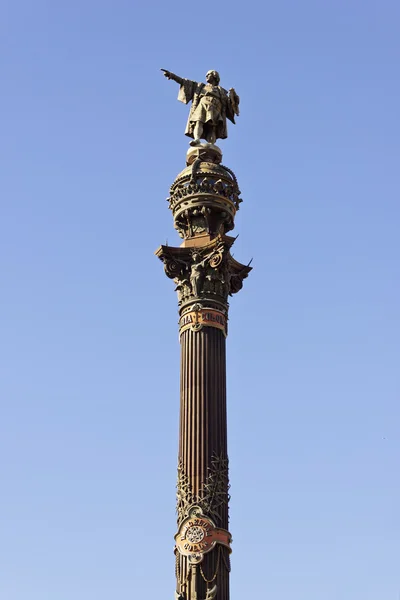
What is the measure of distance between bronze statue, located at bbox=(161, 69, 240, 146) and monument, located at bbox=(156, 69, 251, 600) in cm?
4

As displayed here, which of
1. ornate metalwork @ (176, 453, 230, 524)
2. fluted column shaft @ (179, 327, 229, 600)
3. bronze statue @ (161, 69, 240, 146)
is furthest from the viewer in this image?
bronze statue @ (161, 69, 240, 146)

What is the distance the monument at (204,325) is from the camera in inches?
1657

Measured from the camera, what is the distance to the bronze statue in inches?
1960

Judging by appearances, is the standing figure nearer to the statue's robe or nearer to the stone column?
the stone column

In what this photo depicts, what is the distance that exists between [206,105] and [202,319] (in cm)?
937

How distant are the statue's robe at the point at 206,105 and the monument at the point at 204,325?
4 centimetres

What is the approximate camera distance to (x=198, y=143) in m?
49.4

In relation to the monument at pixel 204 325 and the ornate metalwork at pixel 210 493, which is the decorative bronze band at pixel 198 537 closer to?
the monument at pixel 204 325

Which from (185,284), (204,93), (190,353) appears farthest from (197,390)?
(204,93)

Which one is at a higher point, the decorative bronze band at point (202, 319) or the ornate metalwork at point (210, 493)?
the decorative bronze band at point (202, 319)

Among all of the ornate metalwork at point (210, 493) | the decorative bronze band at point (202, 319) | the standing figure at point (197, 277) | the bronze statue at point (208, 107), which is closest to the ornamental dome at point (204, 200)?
the standing figure at point (197, 277)

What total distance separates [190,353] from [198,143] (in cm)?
904

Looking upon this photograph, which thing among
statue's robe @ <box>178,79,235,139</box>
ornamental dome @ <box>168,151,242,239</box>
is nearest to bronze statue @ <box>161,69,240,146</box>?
statue's robe @ <box>178,79,235,139</box>

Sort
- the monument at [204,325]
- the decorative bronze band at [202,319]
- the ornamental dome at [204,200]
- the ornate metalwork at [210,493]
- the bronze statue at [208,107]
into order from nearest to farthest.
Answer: the monument at [204,325]
the ornate metalwork at [210,493]
the decorative bronze band at [202,319]
the ornamental dome at [204,200]
the bronze statue at [208,107]
